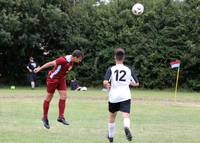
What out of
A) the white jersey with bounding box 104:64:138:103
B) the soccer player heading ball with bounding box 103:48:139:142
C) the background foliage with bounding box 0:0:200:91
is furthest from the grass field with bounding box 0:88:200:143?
the background foliage with bounding box 0:0:200:91

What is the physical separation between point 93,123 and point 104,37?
20416mm

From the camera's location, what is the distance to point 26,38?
3278cm

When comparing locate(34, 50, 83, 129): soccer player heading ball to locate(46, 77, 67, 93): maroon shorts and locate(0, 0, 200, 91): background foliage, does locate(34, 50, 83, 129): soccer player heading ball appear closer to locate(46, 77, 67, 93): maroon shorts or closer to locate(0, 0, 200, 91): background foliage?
locate(46, 77, 67, 93): maroon shorts

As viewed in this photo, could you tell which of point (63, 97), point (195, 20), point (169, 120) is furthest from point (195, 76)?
point (63, 97)

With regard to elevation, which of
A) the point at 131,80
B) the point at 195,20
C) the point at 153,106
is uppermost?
the point at 195,20

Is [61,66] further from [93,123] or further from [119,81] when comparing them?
[93,123]

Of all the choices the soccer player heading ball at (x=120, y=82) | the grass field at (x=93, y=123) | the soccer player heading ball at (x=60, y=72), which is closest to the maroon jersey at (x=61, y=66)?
the soccer player heading ball at (x=60, y=72)

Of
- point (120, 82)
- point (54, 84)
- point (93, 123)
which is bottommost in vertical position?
point (93, 123)

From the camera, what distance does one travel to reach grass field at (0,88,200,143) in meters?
12.0

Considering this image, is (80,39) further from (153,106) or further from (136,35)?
(153,106)

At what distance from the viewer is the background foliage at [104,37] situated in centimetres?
3341

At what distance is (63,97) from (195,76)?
71.4 feet

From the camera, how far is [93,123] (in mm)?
15281

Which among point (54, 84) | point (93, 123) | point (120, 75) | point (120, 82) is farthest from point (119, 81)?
point (93, 123)
